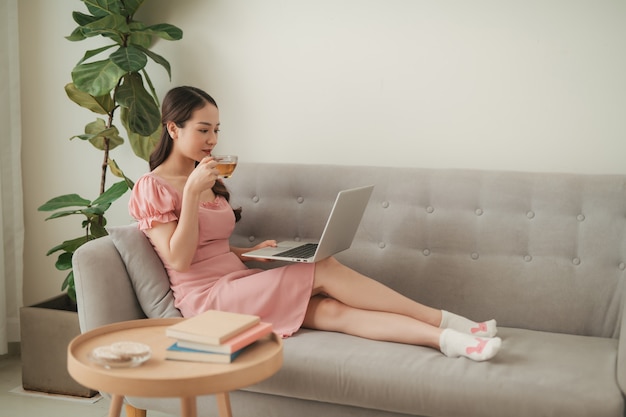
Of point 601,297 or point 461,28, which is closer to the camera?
point 601,297

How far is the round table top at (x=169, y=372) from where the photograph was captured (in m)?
1.51

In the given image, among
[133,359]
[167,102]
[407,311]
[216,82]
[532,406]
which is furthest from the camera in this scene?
[216,82]

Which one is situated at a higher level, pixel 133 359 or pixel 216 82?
pixel 216 82

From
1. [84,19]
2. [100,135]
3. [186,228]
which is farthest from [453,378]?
[84,19]

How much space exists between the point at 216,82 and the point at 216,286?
42.9 inches

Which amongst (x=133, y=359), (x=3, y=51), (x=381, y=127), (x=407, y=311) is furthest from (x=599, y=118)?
(x=3, y=51)

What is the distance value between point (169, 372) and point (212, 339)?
0.12 m

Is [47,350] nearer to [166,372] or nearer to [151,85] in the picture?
[151,85]

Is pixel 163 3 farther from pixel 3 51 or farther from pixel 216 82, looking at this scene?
pixel 3 51

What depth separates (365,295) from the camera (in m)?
2.27

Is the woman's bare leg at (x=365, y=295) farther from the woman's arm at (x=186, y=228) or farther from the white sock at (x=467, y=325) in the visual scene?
the woman's arm at (x=186, y=228)

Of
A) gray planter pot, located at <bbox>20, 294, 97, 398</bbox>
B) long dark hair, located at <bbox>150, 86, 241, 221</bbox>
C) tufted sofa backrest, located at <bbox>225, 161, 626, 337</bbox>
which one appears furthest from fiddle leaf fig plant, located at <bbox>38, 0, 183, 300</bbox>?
tufted sofa backrest, located at <bbox>225, 161, 626, 337</bbox>

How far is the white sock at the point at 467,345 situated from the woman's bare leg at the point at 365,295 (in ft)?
0.59

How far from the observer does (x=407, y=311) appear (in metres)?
2.27
